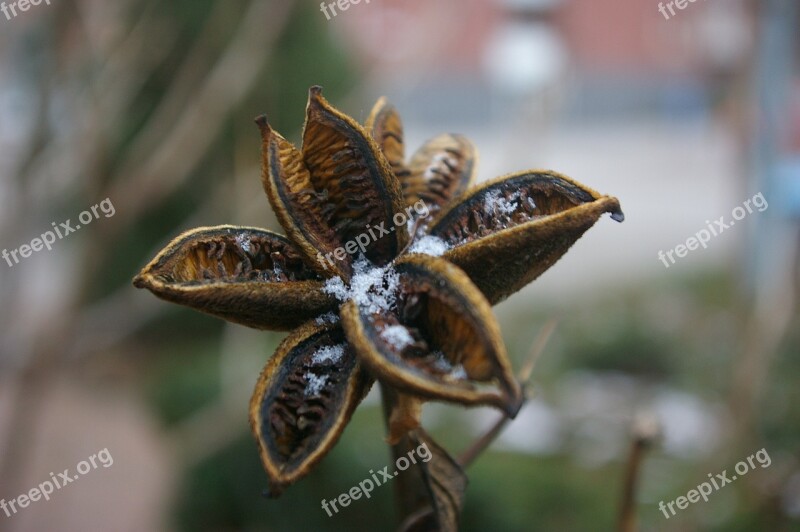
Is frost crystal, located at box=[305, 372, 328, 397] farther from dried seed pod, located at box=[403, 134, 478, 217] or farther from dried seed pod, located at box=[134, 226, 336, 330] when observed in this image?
dried seed pod, located at box=[403, 134, 478, 217]

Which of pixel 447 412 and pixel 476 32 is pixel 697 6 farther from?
pixel 476 32

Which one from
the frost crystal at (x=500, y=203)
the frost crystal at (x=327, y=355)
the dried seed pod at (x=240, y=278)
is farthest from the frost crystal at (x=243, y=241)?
the frost crystal at (x=500, y=203)

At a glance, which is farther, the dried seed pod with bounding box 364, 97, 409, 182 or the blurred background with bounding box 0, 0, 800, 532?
the blurred background with bounding box 0, 0, 800, 532

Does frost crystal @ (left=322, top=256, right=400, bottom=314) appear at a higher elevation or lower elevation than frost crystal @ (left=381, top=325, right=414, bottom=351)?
higher

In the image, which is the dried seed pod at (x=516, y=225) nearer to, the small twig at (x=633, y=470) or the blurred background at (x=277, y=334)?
the blurred background at (x=277, y=334)

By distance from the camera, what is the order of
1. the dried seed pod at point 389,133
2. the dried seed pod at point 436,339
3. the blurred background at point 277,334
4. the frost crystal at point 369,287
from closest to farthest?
the dried seed pod at point 436,339, the frost crystal at point 369,287, the dried seed pod at point 389,133, the blurred background at point 277,334

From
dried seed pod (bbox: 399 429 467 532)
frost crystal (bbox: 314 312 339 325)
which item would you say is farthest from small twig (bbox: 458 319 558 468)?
frost crystal (bbox: 314 312 339 325)

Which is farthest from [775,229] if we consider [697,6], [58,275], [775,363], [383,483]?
[58,275]

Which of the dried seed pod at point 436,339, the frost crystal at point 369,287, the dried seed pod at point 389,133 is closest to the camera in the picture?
the dried seed pod at point 436,339
